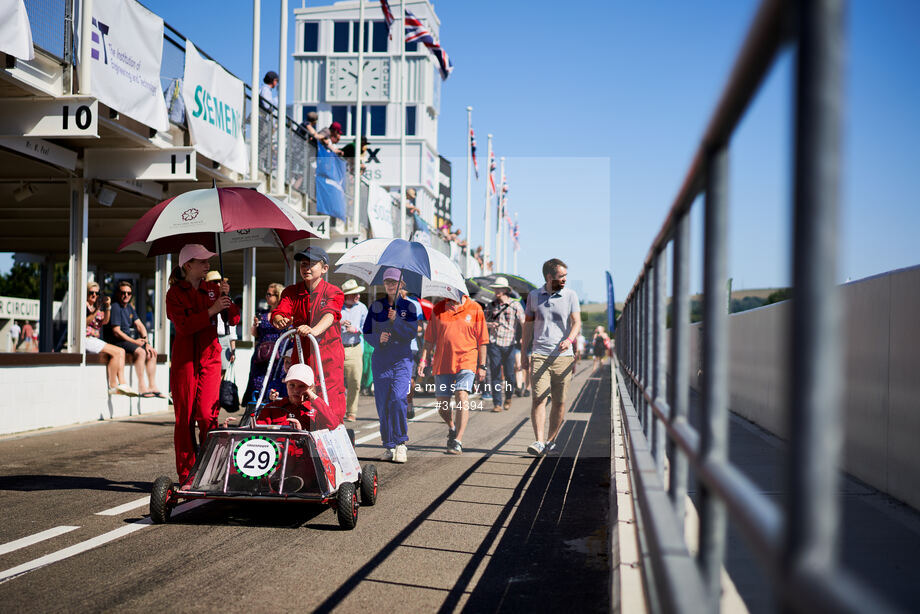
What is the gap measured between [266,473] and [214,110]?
10807mm

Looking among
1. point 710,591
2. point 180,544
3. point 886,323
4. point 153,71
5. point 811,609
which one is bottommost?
point 180,544

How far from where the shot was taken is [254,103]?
1816 centimetres

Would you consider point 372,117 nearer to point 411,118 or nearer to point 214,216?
point 411,118

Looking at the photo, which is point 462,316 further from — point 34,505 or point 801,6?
point 801,6

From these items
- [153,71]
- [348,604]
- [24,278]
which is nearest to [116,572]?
[348,604]

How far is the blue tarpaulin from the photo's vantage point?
2292 centimetres

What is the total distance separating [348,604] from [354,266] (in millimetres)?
8445

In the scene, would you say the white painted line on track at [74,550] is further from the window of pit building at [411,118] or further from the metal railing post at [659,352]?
the window of pit building at [411,118]

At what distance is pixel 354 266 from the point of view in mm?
12891

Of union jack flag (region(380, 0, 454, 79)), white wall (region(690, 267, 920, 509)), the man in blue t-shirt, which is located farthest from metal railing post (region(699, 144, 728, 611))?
union jack flag (region(380, 0, 454, 79))

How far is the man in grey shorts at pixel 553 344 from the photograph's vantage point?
10883 millimetres

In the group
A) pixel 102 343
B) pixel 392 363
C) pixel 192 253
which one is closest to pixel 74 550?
pixel 192 253

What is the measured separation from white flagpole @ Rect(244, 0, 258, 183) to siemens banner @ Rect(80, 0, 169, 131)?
4.38m

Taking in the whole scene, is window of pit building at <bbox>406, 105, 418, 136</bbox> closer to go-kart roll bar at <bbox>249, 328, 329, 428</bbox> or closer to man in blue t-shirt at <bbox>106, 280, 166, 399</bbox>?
man in blue t-shirt at <bbox>106, 280, 166, 399</bbox>
